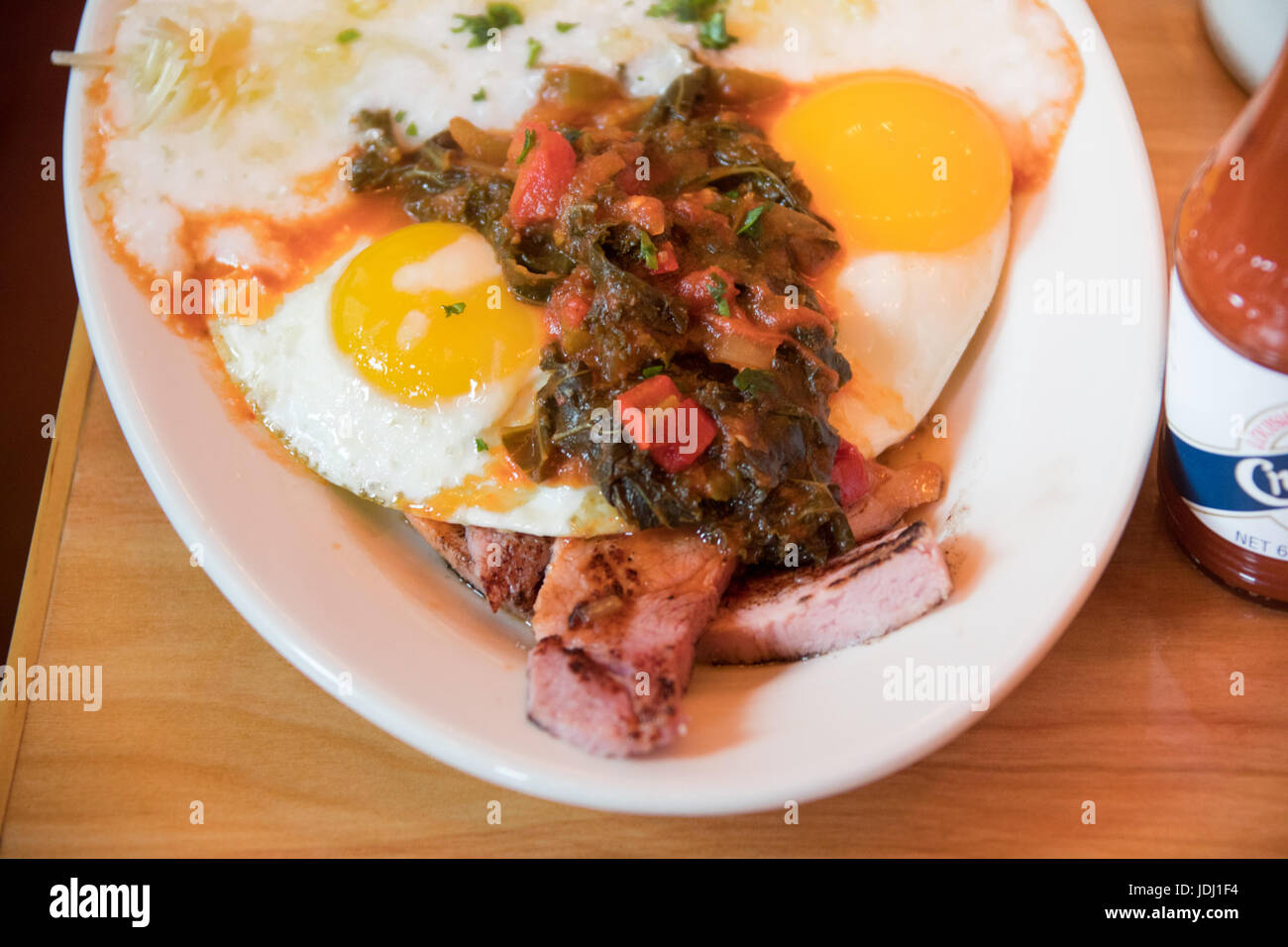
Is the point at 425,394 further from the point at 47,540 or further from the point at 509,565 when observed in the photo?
the point at 47,540

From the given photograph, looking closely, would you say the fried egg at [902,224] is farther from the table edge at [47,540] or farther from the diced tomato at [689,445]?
the table edge at [47,540]

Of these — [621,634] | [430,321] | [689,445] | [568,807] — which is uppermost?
[430,321]

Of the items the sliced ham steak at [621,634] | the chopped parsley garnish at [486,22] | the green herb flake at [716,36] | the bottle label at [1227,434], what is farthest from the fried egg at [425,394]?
the bottle label at [1227,434]

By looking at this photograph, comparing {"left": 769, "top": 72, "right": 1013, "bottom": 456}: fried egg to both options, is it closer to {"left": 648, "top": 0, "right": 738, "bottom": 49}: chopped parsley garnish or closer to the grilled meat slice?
the grilled meat slice

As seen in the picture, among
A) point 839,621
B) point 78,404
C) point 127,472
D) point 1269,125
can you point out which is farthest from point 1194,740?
point 78,404

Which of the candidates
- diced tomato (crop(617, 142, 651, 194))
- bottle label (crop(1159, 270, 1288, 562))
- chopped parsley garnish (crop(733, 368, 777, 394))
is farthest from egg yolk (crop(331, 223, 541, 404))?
bottle label (crop(1159, 270, 1288, 562))

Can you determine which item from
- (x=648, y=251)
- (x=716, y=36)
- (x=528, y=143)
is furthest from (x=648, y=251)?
(x=716, y=36)
